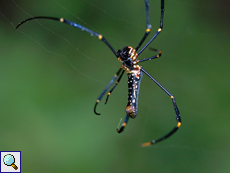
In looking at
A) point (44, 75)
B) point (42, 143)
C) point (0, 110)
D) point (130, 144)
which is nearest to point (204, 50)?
point (130, 144)

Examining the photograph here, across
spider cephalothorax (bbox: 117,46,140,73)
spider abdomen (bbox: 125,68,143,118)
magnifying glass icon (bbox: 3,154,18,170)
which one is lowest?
magnifying glass icon (bbox: 3,154,18,170)

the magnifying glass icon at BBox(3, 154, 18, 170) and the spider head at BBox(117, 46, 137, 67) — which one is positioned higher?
the spider head at BBox(117, 46, 137, 67)

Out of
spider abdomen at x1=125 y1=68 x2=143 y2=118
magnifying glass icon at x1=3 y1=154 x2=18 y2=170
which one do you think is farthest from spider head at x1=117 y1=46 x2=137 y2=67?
magnifying glass icon at x1=3 y1=154 x2=18 y2=170

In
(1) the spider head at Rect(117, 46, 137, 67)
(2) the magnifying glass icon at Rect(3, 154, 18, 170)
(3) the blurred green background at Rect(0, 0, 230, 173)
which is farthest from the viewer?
(3) the blurred green background at Rect(0, 0, 230, 173)

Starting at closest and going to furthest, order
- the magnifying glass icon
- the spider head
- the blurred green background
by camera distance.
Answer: the spider head, the magnifying glass icon, the blurred green background

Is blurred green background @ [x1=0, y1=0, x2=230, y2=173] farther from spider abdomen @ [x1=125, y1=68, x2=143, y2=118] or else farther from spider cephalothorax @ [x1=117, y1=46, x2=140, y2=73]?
spider cephalothorax @ [x1=117, y1=46, x2=140, y2=73]

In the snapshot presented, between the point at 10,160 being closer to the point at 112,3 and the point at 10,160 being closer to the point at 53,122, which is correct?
the point at 53,122
